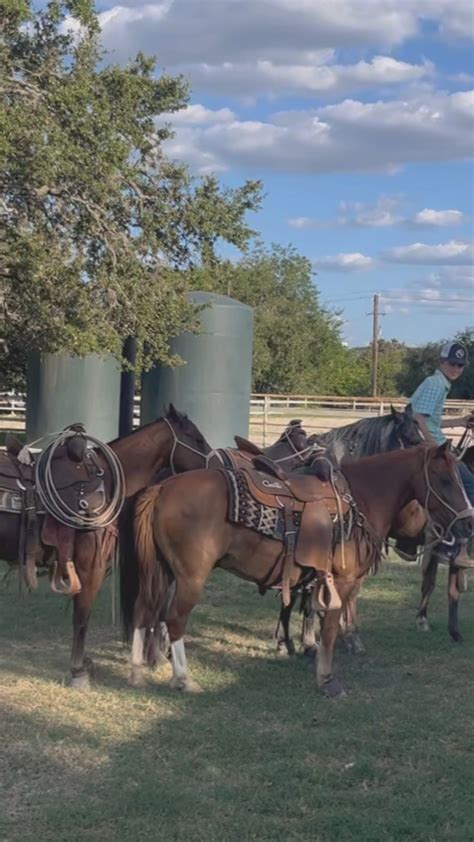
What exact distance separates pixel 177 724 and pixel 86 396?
1248 cm

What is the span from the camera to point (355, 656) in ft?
19.0

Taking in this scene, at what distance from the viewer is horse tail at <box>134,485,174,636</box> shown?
16.5ft

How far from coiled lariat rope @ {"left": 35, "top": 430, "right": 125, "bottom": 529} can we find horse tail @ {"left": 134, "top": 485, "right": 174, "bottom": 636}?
0.53 ft

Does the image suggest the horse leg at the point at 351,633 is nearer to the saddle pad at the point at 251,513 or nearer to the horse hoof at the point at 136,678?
the saddle pad at the point at 251,513

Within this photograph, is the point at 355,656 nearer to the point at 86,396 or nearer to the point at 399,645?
the point at 399,645

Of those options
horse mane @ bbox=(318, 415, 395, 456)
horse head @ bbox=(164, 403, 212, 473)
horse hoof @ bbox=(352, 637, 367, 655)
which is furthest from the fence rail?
horse hoof @ bbox=(352, 637, 367, 655)

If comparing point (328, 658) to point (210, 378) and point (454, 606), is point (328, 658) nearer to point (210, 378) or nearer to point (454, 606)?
point (454, 606)

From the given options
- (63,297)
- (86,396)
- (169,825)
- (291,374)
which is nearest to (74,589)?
(169,825)

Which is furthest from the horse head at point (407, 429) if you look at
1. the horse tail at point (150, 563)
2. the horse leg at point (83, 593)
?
the horse leg at point (83, 593)

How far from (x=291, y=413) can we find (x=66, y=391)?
14.7 meters

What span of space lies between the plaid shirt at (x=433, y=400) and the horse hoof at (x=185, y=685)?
2814 mm

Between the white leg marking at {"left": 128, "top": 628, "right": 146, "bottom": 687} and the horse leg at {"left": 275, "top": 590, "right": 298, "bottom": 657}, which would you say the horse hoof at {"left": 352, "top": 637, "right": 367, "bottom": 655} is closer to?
the horse leg at {"left": 275, "top": 590, "right": 298, "bottom": 657}

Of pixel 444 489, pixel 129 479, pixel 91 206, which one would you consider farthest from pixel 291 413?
pixel 444 489

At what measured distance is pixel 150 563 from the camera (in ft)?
16.5
